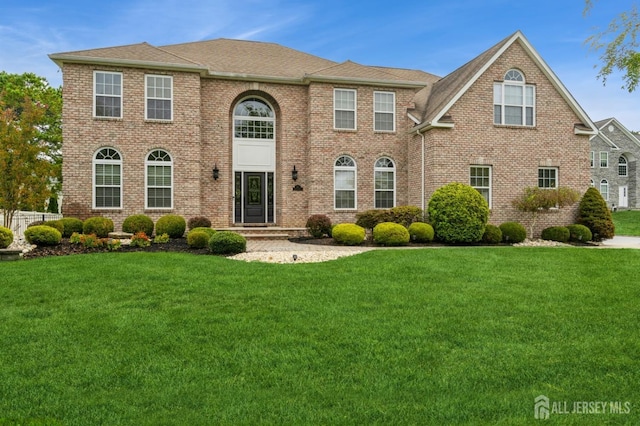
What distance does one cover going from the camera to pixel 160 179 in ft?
54.6

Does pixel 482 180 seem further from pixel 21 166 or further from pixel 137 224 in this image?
pixel 21 166

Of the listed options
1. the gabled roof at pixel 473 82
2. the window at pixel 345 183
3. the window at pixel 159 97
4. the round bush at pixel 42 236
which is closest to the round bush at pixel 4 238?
the round bush at pixel 42 236

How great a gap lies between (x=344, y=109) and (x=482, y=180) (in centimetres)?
617

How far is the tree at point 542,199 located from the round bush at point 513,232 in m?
1.08

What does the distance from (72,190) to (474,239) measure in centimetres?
1407

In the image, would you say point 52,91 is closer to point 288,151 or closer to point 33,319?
point 288,151

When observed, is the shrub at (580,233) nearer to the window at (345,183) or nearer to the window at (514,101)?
the window at (514,101)

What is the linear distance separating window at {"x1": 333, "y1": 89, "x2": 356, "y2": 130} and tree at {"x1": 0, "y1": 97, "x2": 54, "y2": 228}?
34.6 ft

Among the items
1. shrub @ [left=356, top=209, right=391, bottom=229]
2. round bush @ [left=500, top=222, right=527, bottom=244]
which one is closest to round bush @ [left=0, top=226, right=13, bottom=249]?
shrub @ [left=356, top=209, right=391, bottom=229]

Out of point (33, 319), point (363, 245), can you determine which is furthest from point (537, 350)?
point (363, 245)

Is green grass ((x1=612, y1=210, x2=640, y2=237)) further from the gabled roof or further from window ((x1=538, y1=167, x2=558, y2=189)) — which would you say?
the gabled roof

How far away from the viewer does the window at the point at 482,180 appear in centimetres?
1728

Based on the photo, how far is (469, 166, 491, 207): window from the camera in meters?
17.3

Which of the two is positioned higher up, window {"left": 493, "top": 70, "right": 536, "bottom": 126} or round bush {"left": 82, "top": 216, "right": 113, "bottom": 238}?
window {"left": 493, "top": 70, "right": 536, "bottom": 126}
